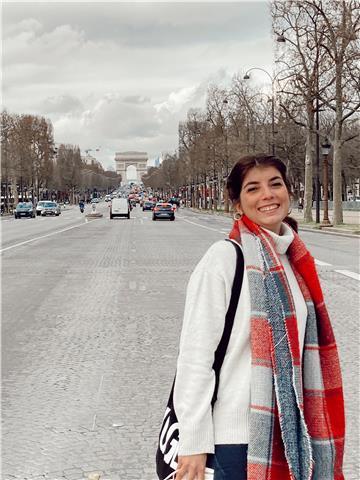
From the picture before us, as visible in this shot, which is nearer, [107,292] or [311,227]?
[107,292]

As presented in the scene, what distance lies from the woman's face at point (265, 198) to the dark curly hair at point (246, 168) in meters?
0.02

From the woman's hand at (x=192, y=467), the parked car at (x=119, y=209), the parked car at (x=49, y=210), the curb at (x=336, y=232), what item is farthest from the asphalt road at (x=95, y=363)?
the parked car at (x=49, y=210)

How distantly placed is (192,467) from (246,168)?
3.69 ft

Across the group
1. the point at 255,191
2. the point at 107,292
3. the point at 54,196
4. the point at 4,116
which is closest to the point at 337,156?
the point at 107,292

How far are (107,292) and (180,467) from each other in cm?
1170

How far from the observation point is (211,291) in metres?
2.62

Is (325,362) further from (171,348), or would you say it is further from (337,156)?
(337,156)

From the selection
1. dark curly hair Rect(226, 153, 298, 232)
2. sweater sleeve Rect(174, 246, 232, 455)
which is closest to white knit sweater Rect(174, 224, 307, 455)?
sweater sleeve Rect(174, 246, 232, 455)

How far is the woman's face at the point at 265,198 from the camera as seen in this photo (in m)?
2.91

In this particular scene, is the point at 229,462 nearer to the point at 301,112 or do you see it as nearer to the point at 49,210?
the point at 301,112

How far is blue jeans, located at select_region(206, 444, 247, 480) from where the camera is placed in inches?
99.5

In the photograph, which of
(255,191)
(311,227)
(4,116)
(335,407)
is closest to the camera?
(335,407)

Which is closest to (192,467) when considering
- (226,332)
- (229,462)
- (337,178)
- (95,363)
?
(229,462)

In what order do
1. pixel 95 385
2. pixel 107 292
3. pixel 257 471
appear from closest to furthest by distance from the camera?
pixel 257 471 → pixel 95 385 → pixel 107 292
